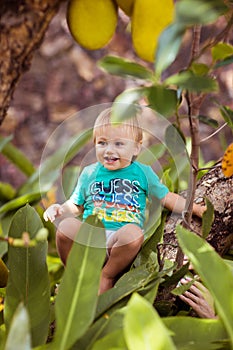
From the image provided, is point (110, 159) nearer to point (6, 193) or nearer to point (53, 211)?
point (53, 211)

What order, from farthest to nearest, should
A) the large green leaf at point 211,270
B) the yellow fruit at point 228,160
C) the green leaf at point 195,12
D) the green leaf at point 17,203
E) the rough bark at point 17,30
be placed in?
the green leaf at point 17,203
the rough bark at point 17,30
the yellow fruit at point 228,160
the large green leaf at point 211,270
the green leaf at point 195,12

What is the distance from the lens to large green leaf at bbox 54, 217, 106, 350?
56cm

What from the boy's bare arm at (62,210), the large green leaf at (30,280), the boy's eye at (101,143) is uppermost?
the boy's eye at (101,143)

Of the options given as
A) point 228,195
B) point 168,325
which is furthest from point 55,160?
point 168,325

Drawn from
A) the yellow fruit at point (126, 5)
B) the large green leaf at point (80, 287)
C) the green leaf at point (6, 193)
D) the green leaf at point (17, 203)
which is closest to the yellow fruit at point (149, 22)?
the yellow fruit at point (126, 5)

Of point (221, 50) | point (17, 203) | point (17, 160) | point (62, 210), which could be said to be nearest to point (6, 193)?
point (17, 160)

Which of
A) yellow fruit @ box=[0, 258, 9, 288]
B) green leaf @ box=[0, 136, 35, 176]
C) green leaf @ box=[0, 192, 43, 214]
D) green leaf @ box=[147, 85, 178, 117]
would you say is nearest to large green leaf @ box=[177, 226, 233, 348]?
green leaf @ box=[147, 85, 178, 117]

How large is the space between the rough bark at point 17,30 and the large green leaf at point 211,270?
1.64 ft

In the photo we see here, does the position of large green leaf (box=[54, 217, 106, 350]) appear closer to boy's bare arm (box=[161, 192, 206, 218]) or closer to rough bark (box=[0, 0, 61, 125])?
boy's bare arm (box=[161, 192, 206, 218])

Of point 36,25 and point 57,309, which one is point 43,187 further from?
point 36,25

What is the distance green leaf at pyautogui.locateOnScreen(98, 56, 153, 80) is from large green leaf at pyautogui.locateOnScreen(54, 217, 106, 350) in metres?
0.15

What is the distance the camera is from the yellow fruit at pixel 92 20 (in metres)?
0.83

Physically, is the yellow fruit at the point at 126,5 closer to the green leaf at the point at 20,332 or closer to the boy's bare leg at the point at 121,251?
the boy's bare leg at the point at 121,251

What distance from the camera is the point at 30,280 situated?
0.70m
